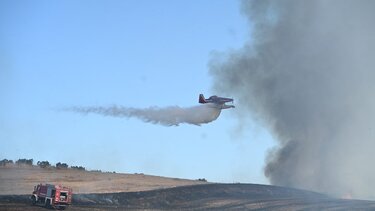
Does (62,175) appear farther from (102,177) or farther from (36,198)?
(36,198)

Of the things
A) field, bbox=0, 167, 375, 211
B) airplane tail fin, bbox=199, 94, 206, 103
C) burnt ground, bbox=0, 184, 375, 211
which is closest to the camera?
burnt ground, bbox=0, 184, 375, 211

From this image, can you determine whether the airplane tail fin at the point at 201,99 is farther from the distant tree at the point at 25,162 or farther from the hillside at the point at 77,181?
the distant tree at the point at 25,162

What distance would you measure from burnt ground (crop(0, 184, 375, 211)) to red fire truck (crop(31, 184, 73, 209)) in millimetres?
1382

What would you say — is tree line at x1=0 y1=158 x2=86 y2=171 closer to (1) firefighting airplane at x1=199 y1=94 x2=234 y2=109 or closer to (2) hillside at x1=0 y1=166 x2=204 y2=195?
(2) hillside at x1=0 y1=166 x2=204 y2=195

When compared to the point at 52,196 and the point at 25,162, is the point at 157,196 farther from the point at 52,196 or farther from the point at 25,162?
the point at 25,162

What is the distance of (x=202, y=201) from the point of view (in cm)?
8162

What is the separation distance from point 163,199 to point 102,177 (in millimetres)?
32769

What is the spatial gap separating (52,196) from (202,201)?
22.9 meters

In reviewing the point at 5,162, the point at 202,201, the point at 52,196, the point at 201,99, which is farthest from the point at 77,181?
the point at 201,99

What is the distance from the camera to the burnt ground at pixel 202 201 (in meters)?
73.3

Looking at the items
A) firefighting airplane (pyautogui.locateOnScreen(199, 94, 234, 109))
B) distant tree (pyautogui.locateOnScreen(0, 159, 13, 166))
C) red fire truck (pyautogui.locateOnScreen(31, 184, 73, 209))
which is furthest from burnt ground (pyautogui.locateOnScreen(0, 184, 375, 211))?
distant tree (pyautogui.locateOnScreen(0, 159, 13, 166))

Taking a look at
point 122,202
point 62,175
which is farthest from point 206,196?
point 62,175

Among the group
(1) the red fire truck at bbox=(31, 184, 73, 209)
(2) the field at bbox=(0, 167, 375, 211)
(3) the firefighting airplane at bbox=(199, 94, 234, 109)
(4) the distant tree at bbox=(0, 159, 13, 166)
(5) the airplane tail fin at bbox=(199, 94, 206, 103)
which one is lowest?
(1) the red fire truck at bbox=(31, 184, 73, 209)

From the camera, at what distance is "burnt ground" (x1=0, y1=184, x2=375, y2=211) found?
73.3 m
